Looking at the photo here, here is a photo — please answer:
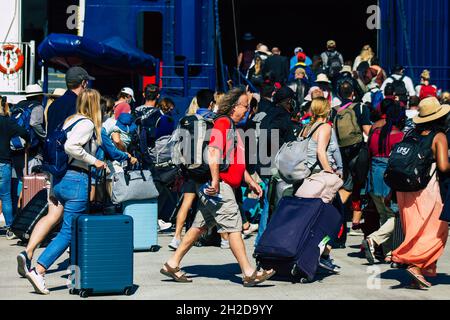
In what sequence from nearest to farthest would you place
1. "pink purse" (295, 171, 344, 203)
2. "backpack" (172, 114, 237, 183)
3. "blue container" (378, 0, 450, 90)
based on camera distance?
"backpack" (172, 114, 237, 183) → "pink purse" (295, 171, 344, 203) → "blue container" (378, 0, 450, 90)

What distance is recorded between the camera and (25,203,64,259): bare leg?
30.6ft

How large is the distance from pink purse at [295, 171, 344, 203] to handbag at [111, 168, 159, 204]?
90.6 inches

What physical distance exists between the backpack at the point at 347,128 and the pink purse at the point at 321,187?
324 centimetres

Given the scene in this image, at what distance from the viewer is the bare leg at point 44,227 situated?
931cm

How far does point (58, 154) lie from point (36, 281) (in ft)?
3.66

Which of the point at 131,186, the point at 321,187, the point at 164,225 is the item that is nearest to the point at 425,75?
the point at 164,225

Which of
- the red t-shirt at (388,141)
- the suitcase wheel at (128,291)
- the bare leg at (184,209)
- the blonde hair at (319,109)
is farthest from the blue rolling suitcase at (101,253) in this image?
the red t-shirt at (388,141)

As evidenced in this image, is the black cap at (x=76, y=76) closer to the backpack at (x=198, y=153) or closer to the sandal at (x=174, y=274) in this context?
the backpack at (x=198, y=153)

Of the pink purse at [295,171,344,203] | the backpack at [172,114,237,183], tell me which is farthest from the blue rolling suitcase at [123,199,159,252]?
the pink purse at [295,171,344,203]

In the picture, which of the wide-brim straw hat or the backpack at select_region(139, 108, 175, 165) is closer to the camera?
the wide-brim straw hat

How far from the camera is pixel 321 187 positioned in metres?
9.95

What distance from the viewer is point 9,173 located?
43.5 ft

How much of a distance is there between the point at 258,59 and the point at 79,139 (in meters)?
11.8

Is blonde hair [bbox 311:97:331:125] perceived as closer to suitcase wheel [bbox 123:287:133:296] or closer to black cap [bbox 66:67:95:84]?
black cap [bbox 66:67:95:84]
